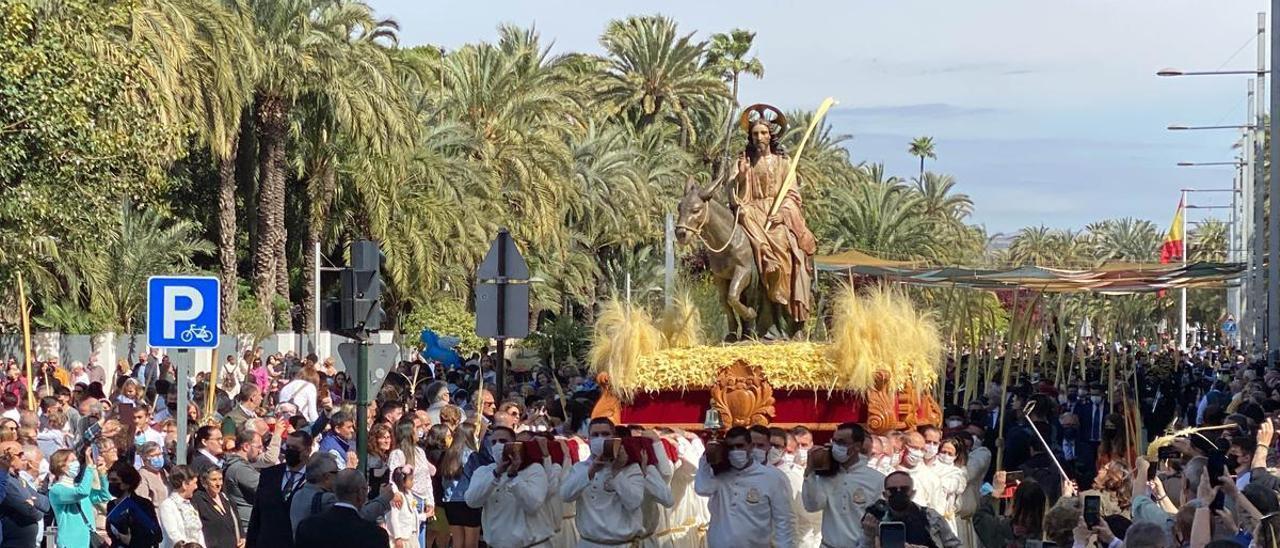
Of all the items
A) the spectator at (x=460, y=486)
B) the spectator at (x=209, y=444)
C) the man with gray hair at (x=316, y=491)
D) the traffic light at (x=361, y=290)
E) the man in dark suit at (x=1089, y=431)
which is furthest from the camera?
the man in dark suit at (x=1089, y=431)

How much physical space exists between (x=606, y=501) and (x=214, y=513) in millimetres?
2568

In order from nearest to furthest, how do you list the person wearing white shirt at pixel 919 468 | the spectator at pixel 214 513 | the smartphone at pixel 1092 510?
the smartphone at pixel 1092 510 < the spectator at pixel 214 513 < the person wearing white shirt at pixel 919 468

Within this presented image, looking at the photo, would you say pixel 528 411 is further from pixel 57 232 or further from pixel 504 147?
pixel 504 147

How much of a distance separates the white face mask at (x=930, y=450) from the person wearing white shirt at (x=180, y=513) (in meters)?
4.81

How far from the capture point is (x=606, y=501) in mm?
13594

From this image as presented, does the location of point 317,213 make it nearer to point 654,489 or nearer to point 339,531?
point 654,489

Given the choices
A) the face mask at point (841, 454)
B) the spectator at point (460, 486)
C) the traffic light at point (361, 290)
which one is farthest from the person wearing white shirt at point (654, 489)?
the traffic light at point (361, 290)

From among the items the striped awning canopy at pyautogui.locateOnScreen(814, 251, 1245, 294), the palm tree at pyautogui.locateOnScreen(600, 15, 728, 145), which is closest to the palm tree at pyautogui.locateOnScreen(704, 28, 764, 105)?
the palm tree at pyautogui.locateOnScreen(600, 15, 728, 145)

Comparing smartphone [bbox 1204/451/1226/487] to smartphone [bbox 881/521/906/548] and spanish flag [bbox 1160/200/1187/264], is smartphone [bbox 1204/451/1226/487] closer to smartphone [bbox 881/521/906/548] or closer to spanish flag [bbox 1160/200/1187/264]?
smartphone [bbox 881/521/906/548]

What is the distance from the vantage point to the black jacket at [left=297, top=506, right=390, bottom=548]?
966 cm

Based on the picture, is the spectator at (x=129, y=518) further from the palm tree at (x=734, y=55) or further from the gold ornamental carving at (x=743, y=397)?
the palm tree at (x=734, y=55)

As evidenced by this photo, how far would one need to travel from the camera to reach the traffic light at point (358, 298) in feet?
50.4

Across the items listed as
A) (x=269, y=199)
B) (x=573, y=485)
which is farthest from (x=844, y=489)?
(x=269, y=199)

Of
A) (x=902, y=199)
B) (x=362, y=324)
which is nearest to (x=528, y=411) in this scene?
(x=362, y=324)
